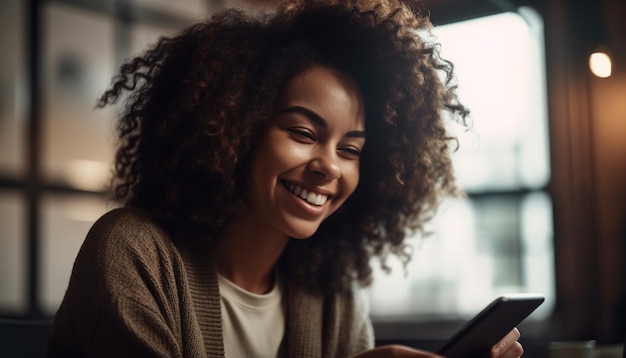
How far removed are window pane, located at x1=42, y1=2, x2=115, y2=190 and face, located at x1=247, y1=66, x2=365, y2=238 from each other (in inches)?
105

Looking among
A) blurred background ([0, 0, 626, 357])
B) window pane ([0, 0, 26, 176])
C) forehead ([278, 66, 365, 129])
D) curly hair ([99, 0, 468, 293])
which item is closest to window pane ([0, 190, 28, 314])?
blurred background ([0, 0, 626, 357])

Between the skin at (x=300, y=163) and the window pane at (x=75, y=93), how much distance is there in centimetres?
260

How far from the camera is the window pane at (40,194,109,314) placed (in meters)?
4.18

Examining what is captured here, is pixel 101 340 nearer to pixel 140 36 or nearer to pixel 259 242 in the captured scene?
pixel 259 242

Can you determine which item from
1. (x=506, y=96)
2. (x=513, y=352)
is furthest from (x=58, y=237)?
(x=513, y=352)

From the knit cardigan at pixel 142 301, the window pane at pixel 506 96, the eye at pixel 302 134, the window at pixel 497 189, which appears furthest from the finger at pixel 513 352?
the window pane at pixel 506 96

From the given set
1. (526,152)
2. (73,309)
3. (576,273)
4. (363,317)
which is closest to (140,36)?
(526,152)

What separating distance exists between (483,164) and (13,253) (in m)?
2.59

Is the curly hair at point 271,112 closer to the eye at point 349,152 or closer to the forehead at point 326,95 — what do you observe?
the forehead at point 326,95

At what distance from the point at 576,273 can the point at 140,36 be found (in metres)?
2.86

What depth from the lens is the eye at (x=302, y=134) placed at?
1.72 meters

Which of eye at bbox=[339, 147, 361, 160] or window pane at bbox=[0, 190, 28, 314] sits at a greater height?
eye at bbox=[339, 147, 361, 160]

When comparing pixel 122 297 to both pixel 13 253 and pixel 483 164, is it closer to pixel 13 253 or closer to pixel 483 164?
pixel 13 253

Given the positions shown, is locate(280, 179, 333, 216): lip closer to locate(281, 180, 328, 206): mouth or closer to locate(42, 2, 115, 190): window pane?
locate(281, 180, 328, 206): mouth
